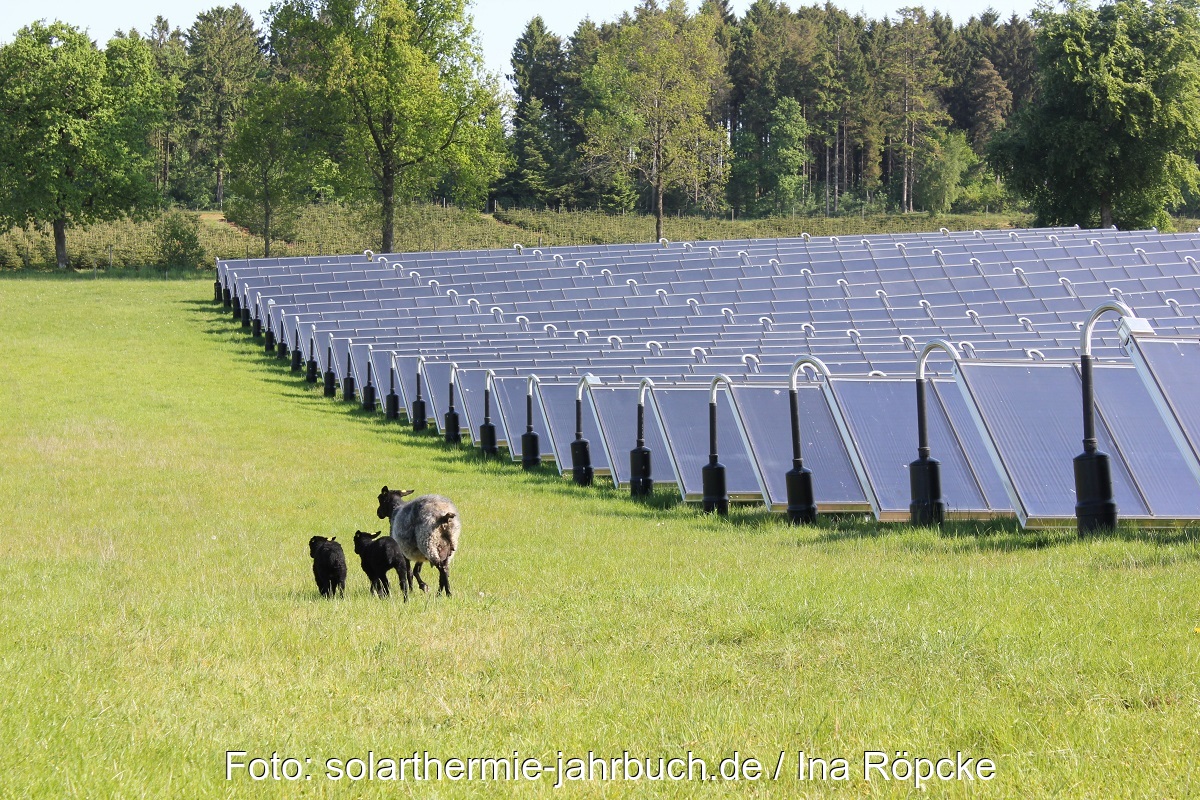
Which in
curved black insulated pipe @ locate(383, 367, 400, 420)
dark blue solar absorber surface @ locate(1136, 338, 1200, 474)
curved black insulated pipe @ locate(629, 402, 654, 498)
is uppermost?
dark blue solar absorber surface @ locate(1136, 338, 1200, 474)

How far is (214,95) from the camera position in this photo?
105m

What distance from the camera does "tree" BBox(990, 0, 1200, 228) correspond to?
213 ft

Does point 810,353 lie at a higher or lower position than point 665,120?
lower

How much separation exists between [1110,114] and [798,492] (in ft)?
189

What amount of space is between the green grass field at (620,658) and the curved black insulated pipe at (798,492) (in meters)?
0.27

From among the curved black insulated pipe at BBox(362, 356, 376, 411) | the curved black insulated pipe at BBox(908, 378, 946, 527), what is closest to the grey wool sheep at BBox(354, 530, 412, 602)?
the curved black insulated pipe at BBox(908, 378, 946, 527)

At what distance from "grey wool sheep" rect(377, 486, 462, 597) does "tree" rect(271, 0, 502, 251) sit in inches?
2234

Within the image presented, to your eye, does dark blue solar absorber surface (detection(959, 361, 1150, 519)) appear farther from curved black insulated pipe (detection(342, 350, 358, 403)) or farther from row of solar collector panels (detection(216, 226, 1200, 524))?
curved black insulated pipe (detection(342, 350, 358, 403))

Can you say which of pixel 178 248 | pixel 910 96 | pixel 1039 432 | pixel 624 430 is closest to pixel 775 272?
pixel 624 430

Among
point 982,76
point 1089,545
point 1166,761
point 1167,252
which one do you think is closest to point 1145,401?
point 1089,545

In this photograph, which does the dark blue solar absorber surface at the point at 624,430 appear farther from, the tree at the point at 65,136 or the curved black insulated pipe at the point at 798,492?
the tree at the point at 65,136

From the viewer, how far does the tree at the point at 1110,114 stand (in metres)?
64.8

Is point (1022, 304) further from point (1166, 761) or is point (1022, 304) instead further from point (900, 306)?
point (1166, 761)

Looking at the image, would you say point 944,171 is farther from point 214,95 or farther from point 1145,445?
point 1145,445
